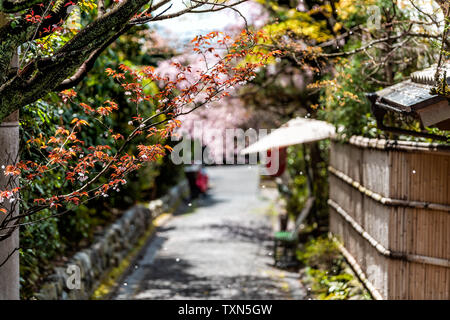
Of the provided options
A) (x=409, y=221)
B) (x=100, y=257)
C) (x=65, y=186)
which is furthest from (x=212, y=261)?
(x=409, y=221)

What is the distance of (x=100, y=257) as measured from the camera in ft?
36.6

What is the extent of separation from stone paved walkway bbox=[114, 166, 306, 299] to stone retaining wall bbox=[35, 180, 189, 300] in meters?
0.52

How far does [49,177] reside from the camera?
303 inches

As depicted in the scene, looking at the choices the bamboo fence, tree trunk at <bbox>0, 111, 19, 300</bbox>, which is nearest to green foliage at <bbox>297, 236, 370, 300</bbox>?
the bamboo fence

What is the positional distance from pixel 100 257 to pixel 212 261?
2.93 meters

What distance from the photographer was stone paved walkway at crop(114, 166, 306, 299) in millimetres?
10356

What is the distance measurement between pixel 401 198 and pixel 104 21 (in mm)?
4823

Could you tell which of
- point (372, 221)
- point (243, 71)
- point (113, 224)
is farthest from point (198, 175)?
point (243, 71)

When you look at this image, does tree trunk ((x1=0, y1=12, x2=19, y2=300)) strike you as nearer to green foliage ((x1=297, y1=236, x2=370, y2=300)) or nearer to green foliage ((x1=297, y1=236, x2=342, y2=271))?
green foliage ((x1=297, y1=236, x2=370, y2=300))

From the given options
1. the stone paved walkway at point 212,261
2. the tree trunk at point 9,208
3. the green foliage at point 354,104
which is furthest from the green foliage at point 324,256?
the tree trunk at point 9,208

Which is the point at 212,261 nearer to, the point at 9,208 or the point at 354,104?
the point at 354,104

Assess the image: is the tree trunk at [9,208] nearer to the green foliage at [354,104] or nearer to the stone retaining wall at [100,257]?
the stone retaining wall at [100,257]

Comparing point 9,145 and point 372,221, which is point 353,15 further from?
point 9,145
